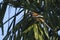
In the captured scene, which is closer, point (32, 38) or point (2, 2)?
point (32, 38)

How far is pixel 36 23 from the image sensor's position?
115 centimetres

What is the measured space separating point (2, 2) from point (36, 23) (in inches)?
7.4

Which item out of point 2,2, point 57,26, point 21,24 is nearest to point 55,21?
point 57,26

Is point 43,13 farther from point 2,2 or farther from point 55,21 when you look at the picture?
point 2,2

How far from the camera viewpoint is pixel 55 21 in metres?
1.16

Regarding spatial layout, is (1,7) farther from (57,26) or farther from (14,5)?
(57,26)

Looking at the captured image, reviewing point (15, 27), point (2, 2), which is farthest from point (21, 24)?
point (2, 2)

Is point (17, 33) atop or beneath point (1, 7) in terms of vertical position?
beneath

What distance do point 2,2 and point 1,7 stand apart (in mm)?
36

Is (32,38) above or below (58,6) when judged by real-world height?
below

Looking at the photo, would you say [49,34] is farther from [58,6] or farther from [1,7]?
[1,7]

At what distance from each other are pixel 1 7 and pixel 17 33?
13 centimetres

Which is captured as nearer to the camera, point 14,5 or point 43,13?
point 43,13

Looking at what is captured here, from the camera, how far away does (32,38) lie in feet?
3.68
